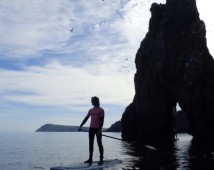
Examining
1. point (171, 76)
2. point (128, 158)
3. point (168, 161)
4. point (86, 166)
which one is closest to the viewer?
point (86, 166)

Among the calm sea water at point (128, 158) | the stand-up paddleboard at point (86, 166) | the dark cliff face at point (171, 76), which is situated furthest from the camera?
the dark cliff face at point (171, 76)

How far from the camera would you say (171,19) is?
69312 millimetres

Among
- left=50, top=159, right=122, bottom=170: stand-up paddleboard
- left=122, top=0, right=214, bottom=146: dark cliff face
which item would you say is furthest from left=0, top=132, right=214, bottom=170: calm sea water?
left=122, top=0, right=214, bottom=146: dark cliff face

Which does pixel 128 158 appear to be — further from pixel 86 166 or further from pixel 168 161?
pixel 86 166

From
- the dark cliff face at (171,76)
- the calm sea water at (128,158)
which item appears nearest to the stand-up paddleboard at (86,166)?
the calm sea water at (128,158)

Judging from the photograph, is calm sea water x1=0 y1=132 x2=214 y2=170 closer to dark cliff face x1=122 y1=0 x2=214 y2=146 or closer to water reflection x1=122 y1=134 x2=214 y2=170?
water reflection x1=122 y1=134 x2=214 y2=170

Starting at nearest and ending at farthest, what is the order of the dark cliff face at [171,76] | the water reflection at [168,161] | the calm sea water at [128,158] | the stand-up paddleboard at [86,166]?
the stand-up paddleboard at [86,166] → the water reflection at [168,161] → the calm sea water at [128,158] → the dark cliff face at [171,76]

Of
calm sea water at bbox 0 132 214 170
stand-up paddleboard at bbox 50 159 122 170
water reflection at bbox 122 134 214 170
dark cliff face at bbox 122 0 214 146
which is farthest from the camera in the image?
dark cliff face at bbox 122 0 214 146

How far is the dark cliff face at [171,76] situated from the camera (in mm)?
59625

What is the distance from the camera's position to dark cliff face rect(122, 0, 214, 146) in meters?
59.6

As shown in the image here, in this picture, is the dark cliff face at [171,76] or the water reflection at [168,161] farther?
the dark cliff face at [171,76]

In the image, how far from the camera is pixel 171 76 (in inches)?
2552

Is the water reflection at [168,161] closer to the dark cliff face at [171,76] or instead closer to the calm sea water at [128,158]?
the calm sea water at [128,158]

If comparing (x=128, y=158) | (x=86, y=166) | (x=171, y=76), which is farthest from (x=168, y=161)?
(x=171, y=76)
